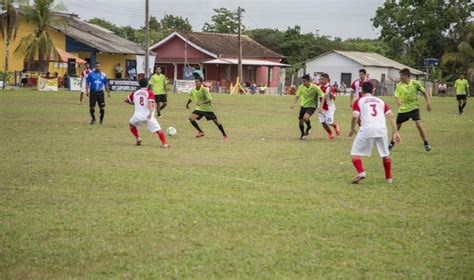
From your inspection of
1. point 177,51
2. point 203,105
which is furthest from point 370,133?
point 177,51

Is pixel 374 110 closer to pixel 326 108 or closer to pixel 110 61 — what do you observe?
pixel 326 108

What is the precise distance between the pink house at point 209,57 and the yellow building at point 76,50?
8.03 meters

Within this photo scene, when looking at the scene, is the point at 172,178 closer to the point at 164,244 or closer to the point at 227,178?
the point at 227,178

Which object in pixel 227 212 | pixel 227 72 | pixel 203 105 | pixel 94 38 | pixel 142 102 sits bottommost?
pixel 227 212

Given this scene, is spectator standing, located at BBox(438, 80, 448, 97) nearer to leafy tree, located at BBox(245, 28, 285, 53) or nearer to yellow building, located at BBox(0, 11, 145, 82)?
yellow building, located at BBox(0, 11, 145, 82)

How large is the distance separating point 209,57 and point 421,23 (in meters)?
24.1

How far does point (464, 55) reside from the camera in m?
72.4

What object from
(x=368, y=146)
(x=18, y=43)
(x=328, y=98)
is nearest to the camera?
(x=368, y=146)

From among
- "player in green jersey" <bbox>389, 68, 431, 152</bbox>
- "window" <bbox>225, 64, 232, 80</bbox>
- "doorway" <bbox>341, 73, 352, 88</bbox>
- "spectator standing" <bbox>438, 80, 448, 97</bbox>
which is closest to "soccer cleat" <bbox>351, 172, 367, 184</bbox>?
"player in green jersey" <bbox>389, 68, 431, 152</bbox>

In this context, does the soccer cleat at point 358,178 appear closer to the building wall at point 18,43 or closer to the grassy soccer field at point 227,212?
the grassy soccer field at point 227,212

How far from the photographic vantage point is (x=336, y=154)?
15719 millimetres

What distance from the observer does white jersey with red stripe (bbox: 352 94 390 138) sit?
1142 cm

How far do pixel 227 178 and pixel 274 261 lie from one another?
5.02 meters

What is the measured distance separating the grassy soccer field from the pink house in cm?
5446
